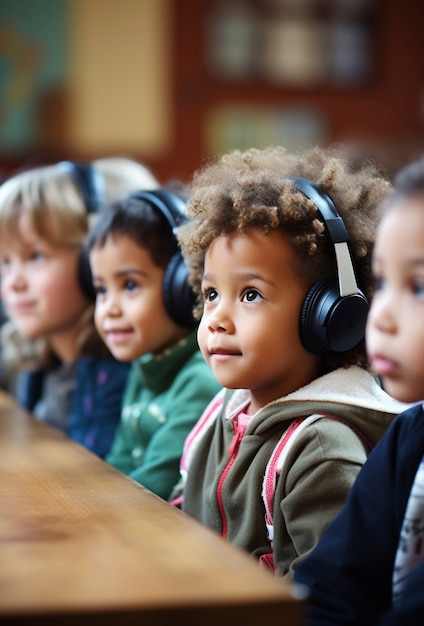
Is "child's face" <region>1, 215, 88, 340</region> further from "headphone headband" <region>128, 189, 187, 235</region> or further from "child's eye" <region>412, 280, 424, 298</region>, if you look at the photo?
"child's eye" <region>412, 280, 424, 298</region>

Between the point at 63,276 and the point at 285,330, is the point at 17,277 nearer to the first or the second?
the point at 63,276

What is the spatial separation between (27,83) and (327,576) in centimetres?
705

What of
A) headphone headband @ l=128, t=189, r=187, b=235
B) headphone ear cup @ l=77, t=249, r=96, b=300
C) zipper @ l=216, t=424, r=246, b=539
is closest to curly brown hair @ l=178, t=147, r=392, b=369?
zipper @ l=216, t=424, r=246, b=539

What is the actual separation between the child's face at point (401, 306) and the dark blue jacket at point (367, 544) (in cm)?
10

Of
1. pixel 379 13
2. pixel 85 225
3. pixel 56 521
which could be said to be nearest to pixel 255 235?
pixel 56 521

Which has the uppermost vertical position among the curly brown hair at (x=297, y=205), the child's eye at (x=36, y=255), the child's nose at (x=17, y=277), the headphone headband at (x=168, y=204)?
the curly brown hair at (x=297, y=205)

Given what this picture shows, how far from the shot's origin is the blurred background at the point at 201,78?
7.61m

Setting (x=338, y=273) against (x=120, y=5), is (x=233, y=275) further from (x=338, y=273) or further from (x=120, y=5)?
(x=120, y=5)

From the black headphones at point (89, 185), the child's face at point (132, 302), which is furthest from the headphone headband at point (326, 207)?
the black headphones at point (89, 185)

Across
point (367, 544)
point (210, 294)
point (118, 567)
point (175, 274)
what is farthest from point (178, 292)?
point (118, 567)

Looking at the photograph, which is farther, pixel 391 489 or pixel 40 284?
pixel 40 284

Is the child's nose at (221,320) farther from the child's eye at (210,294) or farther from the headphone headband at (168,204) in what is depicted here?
the headphone headband at (168,204)

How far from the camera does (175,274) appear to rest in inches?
64.3

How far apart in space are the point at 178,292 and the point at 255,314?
0.41 metres
